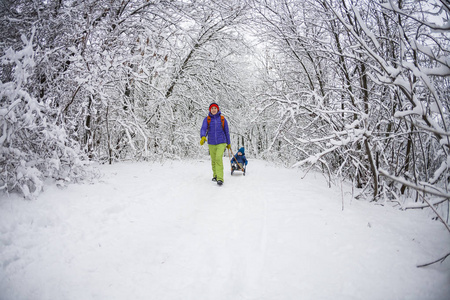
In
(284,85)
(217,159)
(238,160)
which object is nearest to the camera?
(217,159)

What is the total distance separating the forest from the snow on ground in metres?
0.44

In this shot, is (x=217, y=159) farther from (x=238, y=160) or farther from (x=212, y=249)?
(x=212, y=249)

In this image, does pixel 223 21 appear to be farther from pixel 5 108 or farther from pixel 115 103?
pixel 5 108

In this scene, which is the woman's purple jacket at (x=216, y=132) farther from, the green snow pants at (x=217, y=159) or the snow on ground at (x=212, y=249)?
the snow on ground at (x=212, y=249)

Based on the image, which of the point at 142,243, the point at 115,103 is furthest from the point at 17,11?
the point at 142,243

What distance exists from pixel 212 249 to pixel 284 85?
5040 millimetres

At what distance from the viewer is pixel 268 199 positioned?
3832 mm

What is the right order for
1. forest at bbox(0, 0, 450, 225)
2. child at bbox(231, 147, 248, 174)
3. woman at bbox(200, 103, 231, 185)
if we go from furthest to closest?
child at bbox(231, 147, 248, 174)
woman at bbox(200, 103, 231, 185)
forest at bbox(0, 0, 450, 225)

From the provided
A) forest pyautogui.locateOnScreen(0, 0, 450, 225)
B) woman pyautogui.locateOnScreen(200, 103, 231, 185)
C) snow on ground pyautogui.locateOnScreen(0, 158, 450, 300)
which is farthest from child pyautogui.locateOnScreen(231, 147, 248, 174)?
snow on ground pyautogui.locateOnScreen(0, 158, 450, 300)

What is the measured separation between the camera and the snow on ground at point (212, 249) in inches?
68.7

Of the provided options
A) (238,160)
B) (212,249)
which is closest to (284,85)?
(238,160)

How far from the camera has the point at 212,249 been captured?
2.43m

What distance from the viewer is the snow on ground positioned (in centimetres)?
174

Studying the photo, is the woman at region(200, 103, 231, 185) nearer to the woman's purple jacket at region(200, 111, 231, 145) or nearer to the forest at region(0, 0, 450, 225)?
the woman's purple jacket at region(200, 111, 231, 145)
